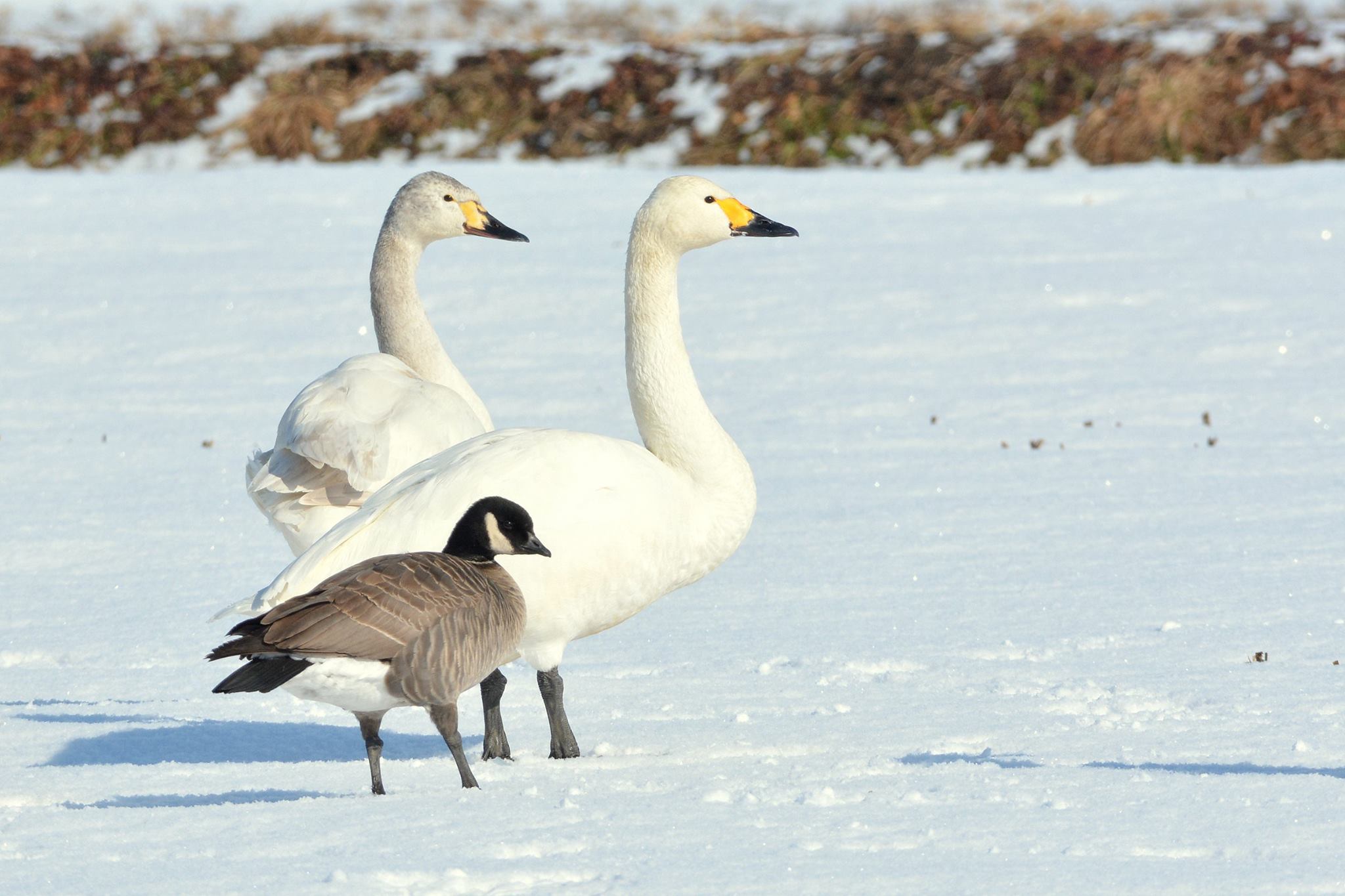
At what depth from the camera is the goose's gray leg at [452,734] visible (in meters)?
4.36

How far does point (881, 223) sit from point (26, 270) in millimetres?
7692

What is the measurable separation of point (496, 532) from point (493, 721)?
73 centimetres

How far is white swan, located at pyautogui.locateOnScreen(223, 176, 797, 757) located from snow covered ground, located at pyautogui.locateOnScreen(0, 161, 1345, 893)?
0.40 metres

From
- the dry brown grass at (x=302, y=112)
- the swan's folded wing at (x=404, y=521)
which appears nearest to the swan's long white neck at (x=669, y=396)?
the swan's folded wing at (x=404, y=521)

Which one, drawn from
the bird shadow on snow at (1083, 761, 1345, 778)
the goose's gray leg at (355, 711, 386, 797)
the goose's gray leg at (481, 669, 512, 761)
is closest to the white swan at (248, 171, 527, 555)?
the goose's gray leg at (481, 669, 512, 761)

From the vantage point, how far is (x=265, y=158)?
21312 mm

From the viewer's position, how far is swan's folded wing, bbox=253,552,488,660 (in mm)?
4172

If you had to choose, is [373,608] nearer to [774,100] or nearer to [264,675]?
[264,675]

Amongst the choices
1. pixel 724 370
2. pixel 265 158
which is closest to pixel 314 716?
pixel 724 370

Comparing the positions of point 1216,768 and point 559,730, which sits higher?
point 559,730

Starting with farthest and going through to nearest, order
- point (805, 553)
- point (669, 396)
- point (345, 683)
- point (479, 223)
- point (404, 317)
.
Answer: point (805, 553) < point (479, 223) < point (404, 317) < point (669, 396) < point (345, 683)

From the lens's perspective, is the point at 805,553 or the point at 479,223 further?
the point at 805,553

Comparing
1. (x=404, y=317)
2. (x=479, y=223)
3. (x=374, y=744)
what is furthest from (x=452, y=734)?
(x=479, y=223)

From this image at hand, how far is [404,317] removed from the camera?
7035mm
